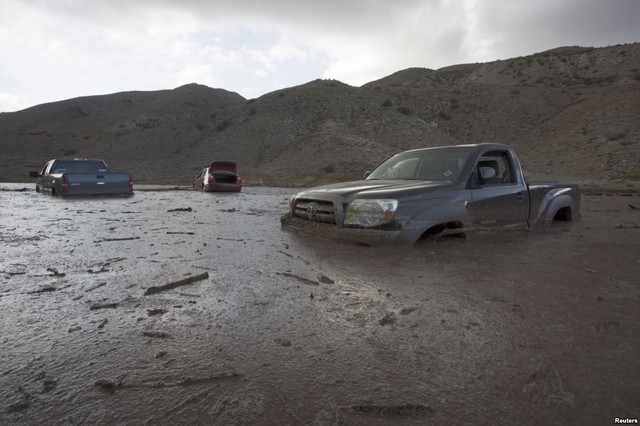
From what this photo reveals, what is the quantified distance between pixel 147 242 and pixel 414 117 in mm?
41244

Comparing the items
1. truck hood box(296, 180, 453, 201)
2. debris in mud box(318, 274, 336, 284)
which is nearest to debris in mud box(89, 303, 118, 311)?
debris in mud box(318, 274, 336, 284)

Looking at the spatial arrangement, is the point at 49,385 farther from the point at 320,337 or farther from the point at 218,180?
the point at 218,180

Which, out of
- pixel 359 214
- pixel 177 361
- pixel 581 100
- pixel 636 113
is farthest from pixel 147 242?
pixel 581 100

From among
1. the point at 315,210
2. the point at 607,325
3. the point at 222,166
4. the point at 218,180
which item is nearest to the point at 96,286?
the point at 315,210

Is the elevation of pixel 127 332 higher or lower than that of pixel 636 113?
lower

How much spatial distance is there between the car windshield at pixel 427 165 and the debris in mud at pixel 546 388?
346cm

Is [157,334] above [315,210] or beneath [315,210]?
beneath

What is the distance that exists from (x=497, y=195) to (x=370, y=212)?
6.45 feet

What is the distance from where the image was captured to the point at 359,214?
179 inches

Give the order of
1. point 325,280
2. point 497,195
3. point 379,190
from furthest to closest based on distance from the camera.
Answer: point 497,195
point 379,190
point 325,280

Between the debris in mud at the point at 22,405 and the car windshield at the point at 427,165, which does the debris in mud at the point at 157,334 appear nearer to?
the debris in mud at the point at 22,405

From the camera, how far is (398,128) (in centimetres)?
3934

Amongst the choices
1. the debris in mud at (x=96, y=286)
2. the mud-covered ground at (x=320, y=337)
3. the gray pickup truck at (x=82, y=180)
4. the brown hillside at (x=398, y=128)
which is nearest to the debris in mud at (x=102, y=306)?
the mud-covered ground at (x=320, y=337)

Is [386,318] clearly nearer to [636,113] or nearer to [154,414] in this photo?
[154,414]
